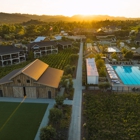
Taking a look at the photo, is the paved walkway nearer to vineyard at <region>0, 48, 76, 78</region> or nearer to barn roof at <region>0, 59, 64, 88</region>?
barn roof at <region>0, 59, 64, 88</region>

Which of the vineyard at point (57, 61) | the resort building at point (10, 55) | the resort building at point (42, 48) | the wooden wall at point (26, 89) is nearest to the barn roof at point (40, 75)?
the wooden wall at point (26, 89)

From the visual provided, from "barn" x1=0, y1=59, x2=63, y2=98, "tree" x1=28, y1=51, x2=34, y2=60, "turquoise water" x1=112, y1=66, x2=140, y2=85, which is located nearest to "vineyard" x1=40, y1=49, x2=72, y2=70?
"tree" x1=28, y1=51, x2=34, y2=60

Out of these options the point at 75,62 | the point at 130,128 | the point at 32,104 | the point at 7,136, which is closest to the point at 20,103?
the point at 32,104

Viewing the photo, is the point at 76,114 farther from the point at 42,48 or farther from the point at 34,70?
the point at 42,48

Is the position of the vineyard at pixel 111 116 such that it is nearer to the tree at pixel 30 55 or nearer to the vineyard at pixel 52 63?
the vineyard at pixel 52 63

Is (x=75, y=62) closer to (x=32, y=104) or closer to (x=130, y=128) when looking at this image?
(x=32, y=104)

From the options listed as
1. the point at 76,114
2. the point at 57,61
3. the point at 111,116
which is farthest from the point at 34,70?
the point at 57,61
